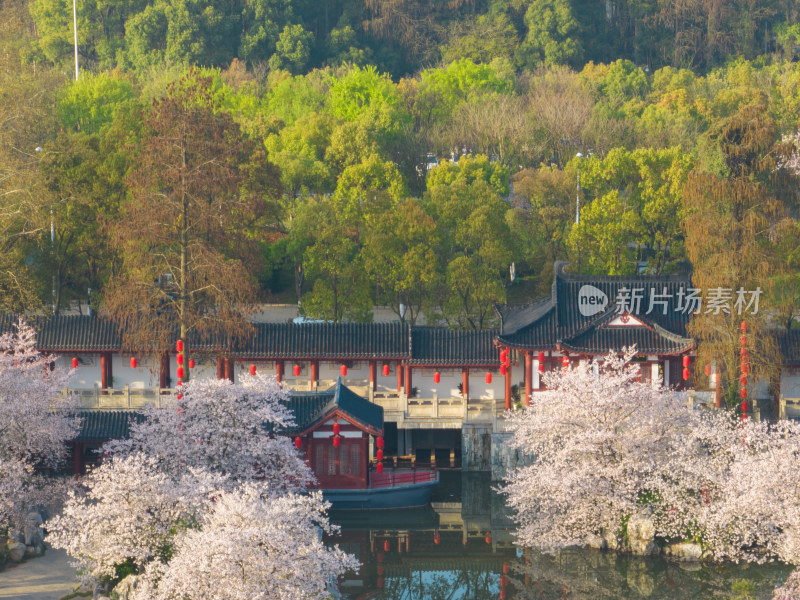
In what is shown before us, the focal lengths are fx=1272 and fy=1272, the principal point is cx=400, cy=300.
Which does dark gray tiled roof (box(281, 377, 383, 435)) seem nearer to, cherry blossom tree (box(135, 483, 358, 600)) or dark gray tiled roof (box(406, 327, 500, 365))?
dark gray tiled roof (box(406, 327, 500, 365))

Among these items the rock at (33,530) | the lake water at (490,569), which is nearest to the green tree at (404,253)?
the lake water at (490,569)

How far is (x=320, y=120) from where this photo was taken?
7012cm

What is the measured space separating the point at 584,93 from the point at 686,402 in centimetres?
4099

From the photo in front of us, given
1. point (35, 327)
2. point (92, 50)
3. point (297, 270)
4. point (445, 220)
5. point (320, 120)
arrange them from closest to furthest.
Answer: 1. point (35, 327)
2. point (445, 220)
3. point (297, 270)
4. point (320, 120)
5. point (92, 50)

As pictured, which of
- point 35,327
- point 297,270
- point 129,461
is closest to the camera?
point 129,461

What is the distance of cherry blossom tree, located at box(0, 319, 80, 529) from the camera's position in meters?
36.3

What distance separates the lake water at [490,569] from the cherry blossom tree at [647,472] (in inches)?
31.0

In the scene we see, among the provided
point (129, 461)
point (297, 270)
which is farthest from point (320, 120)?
point (129, 461)

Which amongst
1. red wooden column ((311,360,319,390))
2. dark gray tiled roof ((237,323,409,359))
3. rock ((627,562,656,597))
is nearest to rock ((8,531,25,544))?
dark gray tiled roof ((237,323,409,359))

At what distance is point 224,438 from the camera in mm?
38375

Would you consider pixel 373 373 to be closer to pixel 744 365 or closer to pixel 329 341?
pixel 329 341

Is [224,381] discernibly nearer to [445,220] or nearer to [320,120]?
[445,220]

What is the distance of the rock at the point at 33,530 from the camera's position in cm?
3634

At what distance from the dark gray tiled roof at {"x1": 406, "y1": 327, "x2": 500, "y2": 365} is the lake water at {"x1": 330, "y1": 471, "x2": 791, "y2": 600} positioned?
6.91m
